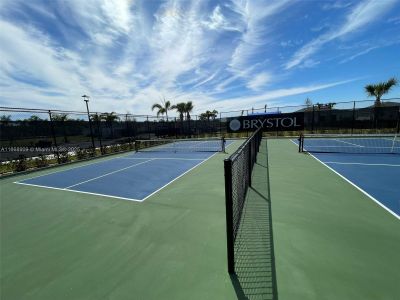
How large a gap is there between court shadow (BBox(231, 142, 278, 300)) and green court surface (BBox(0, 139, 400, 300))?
2 centimetres

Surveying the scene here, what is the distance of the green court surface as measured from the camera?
2.68 metres

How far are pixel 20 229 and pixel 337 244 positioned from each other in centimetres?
609

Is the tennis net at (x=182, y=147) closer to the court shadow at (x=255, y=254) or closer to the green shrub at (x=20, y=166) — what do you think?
the green shrub at (x=20, y=166)

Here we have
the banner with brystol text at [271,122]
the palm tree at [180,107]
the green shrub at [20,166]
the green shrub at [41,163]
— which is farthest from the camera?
the palm tree at [180,107]

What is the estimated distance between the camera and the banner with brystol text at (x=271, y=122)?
23.7 m

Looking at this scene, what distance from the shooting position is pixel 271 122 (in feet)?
80.3

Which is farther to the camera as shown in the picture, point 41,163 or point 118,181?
point 41,163

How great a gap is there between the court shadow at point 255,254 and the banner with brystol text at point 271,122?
20.4 meters

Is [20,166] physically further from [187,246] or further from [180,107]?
[180,107]

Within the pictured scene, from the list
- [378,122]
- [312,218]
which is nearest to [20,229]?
[312,218]

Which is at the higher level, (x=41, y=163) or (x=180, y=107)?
(x=180, y=107)

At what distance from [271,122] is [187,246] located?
75.6ft

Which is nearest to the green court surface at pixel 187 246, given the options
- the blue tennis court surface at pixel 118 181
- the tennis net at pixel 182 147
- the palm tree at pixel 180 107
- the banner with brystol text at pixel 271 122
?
the blue tennis court surface at pixel 118 181

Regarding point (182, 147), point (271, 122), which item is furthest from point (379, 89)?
point (182, 147)
